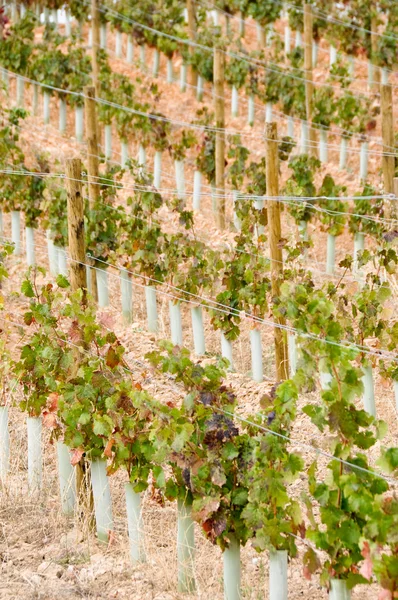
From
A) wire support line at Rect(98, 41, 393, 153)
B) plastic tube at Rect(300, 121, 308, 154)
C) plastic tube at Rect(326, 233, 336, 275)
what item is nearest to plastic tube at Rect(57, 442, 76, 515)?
plastic tube at Rect(326, 233, 336, 275)

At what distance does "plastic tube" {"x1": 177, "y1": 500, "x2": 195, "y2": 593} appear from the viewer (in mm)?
5445

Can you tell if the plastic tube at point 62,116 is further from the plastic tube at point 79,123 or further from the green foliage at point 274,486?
the green foliage at point 274,486

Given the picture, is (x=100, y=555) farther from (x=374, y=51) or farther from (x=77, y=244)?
(x=374, y=51)

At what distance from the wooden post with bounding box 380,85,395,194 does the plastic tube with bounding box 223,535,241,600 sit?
16.5 ft

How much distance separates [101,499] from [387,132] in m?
5.08

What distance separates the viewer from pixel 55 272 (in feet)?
37.3

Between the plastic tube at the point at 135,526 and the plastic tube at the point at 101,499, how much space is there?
0.28 meters

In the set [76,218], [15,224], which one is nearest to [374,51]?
[15,224]

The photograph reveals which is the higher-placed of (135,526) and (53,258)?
(53,258)

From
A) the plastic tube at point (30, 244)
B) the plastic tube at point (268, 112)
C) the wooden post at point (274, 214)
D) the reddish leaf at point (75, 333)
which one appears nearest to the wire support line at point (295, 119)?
the plastic tube at point (268, 112)

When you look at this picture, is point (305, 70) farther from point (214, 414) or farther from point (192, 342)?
point (214, 414)

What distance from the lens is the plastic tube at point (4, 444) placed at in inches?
276

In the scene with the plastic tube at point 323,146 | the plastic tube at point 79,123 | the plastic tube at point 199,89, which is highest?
the plastic tube at point 199,89

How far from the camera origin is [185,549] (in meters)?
5.58
